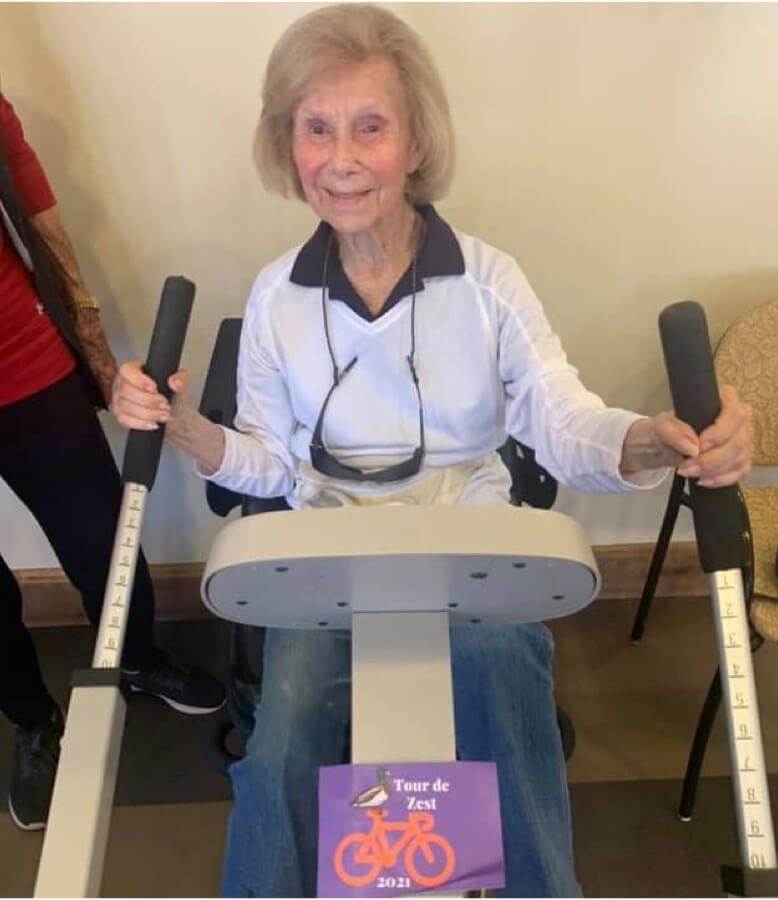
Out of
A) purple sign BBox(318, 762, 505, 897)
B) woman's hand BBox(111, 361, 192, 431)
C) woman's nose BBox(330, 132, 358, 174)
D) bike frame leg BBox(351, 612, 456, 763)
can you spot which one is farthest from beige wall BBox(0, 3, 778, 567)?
purple sign BBox(318, 762, 505, 897)

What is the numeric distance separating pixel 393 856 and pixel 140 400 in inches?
23.4

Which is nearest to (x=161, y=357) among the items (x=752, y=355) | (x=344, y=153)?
(x=344, y=153)

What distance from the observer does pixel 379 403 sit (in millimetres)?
1444

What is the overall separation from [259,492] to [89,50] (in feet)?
2.55

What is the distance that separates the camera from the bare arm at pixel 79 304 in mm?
1535

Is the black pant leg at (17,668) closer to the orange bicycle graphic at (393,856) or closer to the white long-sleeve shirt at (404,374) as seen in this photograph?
the white long-sleeve shirt at (404,374)

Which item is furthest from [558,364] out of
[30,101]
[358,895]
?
[30,101]

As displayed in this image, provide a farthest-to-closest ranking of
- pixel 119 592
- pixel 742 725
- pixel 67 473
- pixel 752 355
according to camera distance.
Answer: pixel 752 355
pixel 67 473
pixel 119 592
pixel 742 725

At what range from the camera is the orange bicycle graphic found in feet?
3.10

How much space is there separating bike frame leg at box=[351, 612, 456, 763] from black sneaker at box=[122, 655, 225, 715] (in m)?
1.12

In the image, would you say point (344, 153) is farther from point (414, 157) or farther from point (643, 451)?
point (643, 451)

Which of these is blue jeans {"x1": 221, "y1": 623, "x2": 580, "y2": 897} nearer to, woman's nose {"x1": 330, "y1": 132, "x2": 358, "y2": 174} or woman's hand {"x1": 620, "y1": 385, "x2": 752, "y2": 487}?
woman's hand {"x1": 620, "y1": 385, "x2": 752, "y2": 487}

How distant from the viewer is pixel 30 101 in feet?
5.20

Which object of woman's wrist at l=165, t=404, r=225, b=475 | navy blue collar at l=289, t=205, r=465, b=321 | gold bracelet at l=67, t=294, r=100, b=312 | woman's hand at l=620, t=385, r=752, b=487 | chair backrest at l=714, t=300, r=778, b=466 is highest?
chair backrest at l=714, t=300, r=778, b=466
